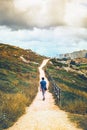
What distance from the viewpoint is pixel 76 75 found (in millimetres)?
61844

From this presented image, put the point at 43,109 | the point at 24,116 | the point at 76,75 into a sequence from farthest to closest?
the point at 76,75, the point at 43,109, the point at 24,116

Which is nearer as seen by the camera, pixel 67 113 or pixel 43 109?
pixel 67 113

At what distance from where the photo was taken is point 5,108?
17.8 metres

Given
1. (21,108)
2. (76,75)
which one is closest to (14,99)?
(21,108)

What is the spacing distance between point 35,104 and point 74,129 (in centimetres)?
768

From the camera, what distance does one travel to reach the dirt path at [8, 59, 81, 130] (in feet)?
53.1

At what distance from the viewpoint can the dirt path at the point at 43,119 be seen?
16.2 m

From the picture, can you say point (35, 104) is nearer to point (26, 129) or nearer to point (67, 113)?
point (67, 113)

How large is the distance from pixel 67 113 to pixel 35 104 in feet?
12.6

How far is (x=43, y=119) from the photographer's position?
1773 centimetres

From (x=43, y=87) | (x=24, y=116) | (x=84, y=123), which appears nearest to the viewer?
(x=84, y=123)

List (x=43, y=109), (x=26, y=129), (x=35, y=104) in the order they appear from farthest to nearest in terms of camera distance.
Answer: (x=35, y=104) < (x=43, y=109) < (x=26, y=129)

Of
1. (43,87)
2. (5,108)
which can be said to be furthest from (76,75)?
(5,108)

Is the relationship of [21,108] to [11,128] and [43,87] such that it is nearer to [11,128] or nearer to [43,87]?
[11,128]
